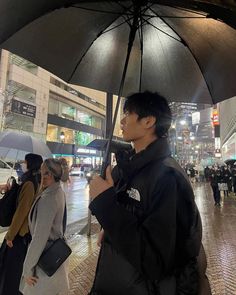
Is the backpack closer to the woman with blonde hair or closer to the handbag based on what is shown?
the woman with blonde hair

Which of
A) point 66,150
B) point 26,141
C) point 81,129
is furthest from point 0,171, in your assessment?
point 81,129

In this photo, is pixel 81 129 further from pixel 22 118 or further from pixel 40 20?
pixel 40 20

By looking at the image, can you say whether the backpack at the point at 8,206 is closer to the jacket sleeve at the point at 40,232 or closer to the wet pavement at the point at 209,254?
the jacket sleeve at the point at 40,232

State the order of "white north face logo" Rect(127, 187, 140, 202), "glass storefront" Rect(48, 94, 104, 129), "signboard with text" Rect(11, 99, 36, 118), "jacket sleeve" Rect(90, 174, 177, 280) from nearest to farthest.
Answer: "jacket sleeve" Rect(90, 174, 177, 280), "white north face logo" Rect(127, 187, 140, 202), "signboard with text" Rect(11, 99, 36, 118), "glass storefront" Rect(48, 94, 104, 129)

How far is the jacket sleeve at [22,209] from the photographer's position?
3139 millimetres

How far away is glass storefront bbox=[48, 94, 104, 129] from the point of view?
48.3 m

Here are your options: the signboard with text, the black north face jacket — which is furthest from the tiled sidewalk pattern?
the signboard with text

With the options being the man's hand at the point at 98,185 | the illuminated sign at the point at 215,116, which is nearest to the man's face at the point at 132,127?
the man's hand at the point at 98,185

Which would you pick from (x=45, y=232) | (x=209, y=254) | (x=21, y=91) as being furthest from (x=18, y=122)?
(x=45, y=232)

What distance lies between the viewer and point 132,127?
162cm

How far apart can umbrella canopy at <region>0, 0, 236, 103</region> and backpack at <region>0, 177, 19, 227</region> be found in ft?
5.02

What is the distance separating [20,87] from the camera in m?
38.4

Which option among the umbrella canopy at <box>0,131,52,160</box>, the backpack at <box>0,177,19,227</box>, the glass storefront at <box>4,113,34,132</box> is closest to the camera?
the backpack at <box>0,177,19,227</box>

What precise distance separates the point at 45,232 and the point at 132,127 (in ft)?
5.44
